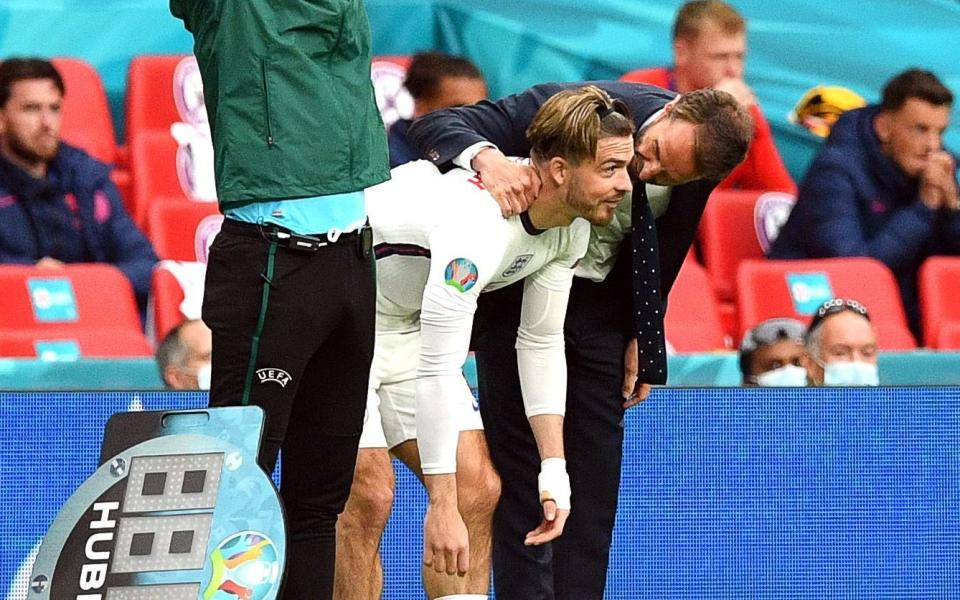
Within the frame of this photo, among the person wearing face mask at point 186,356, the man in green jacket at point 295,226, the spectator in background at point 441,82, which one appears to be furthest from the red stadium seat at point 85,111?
the man in green jacket at point 295,226

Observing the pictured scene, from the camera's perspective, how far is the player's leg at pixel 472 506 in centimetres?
379

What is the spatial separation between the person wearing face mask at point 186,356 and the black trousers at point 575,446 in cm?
103

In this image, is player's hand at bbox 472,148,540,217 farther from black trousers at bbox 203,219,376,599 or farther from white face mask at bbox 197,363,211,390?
white face mask at bbox 197,363,211,390

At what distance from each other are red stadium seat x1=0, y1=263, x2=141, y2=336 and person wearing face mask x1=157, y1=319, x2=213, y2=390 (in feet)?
2.21

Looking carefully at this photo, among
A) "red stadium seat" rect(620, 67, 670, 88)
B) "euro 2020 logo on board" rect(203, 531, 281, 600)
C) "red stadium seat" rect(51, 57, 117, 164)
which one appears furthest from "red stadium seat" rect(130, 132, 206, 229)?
"euro 2020 logo on board" rect(203, 531, 281, 600)

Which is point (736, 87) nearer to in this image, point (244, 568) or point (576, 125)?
point (576, 125)

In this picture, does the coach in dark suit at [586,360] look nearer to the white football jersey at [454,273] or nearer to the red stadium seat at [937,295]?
the white football jersey at [454,273]

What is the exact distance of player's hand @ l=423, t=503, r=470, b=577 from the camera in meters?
3.44

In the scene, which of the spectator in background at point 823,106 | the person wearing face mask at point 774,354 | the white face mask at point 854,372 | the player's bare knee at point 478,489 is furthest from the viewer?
the spectator in background at point 823,106

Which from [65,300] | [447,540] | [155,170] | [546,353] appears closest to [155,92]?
[155,170]

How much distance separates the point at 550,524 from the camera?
143 inches

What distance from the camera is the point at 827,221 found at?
250 inches

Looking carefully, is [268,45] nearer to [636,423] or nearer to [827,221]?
[636,423]

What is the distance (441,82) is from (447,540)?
2.46 meters
